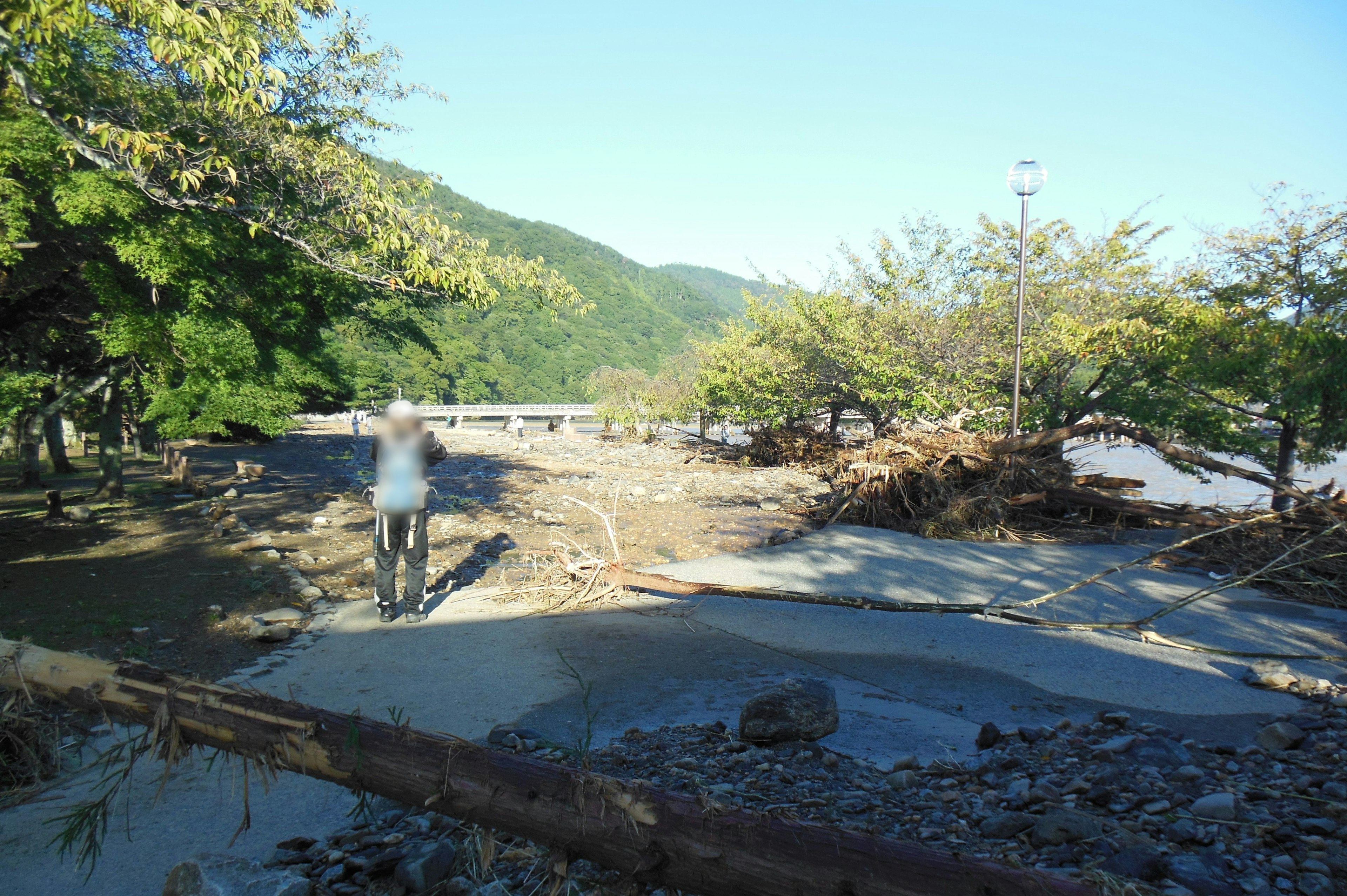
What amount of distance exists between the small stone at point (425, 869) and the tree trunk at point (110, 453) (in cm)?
1416

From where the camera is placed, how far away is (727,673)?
5223mm

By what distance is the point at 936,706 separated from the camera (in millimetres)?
4578

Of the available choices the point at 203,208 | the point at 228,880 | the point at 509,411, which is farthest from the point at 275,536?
the point at 509,411

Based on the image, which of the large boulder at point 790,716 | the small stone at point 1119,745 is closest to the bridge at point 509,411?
the large boulder at point 790,716

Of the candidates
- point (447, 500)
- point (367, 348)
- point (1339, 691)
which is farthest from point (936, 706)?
point (367, 348)

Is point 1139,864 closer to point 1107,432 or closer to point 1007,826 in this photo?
point 1007,826

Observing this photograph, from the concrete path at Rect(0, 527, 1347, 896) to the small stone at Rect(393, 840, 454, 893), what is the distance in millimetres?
600

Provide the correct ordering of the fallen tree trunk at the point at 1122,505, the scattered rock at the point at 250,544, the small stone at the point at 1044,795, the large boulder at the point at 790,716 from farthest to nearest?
the fallen tree trunk at the point at 1122,505, the scattered rock at the point at 250,544, the large boulder at the point at 790,716, the small stone at the point at 1044,795

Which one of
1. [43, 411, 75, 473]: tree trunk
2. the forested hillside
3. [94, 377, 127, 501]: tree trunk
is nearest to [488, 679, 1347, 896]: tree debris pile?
[94, 377, 127, 501]: tree trunk

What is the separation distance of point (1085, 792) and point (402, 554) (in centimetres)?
523

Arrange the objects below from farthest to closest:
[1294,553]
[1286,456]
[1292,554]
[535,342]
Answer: [535,342] < [1286,456] < [1294,553] < [1292,554]

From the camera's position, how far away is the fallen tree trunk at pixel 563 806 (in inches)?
74.2

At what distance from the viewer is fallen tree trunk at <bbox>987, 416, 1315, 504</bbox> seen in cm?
1023

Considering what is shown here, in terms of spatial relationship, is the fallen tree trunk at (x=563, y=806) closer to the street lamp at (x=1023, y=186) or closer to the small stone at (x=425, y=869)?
the small stone at (x=425, y=869)
